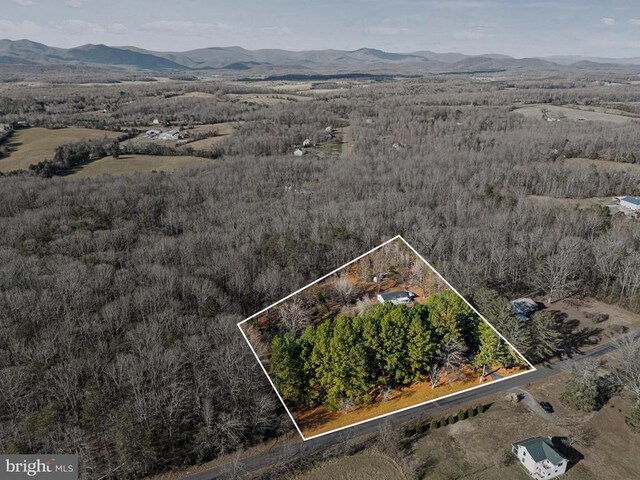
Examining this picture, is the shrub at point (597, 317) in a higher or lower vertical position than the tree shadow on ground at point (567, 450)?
lower

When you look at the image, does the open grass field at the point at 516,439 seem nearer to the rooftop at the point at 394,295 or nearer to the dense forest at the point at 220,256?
the dense forest at the point at 220,256

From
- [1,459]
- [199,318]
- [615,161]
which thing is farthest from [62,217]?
[615,161]

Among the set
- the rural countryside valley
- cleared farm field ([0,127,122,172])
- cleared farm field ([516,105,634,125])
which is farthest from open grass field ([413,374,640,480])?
cleared farm field ([516,105,634,125])

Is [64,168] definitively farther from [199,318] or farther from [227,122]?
[199,318]

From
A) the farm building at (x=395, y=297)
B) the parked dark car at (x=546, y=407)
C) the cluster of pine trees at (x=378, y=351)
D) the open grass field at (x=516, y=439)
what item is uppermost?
the farm building at (x=395, y=297)

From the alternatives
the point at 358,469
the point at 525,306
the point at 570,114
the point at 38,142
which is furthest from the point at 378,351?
the point at 570,114

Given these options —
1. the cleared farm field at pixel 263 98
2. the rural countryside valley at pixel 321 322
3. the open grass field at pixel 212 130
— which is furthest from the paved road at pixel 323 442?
the cleared farm field at pixel 263 98

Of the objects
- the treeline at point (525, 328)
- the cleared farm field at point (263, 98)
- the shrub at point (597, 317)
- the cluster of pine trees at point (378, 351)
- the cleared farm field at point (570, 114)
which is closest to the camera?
the cluster of pine trees at point (378, 351)

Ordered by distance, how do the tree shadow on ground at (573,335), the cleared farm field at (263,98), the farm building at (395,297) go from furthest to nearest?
the cleared farm field at (263,98) < the tree shadow on ground at (573,335) < the farm building at (395,297)
